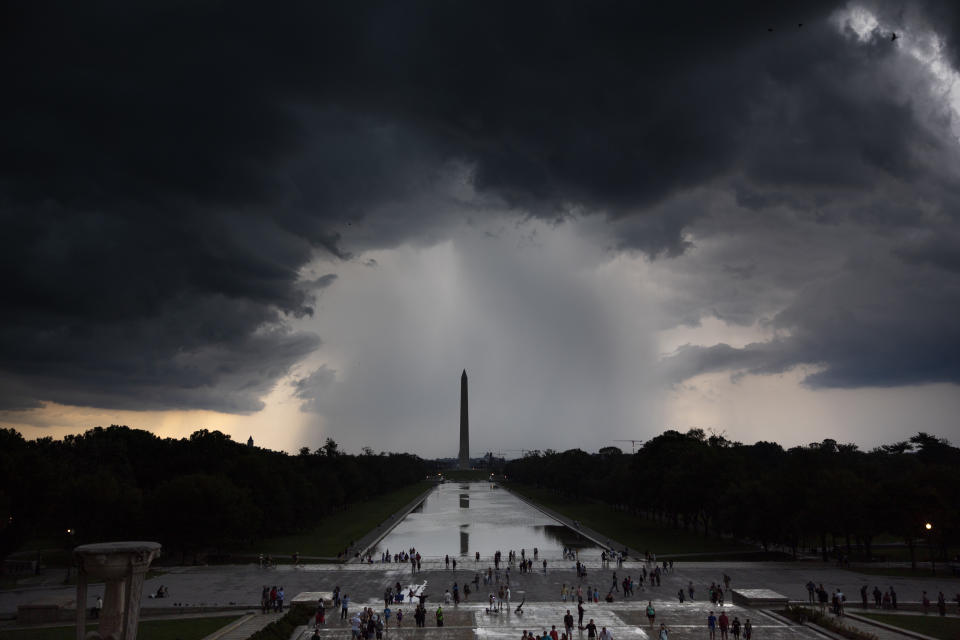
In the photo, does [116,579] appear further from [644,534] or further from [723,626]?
[644,534]

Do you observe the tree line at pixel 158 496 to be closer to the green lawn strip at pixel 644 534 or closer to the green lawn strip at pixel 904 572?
the green lawn strip at pixel 644 534

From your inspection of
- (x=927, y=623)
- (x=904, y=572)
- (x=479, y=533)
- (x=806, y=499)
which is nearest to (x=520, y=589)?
(x=927, y=623)

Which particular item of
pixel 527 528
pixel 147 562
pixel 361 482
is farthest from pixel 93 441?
pixel 147 562

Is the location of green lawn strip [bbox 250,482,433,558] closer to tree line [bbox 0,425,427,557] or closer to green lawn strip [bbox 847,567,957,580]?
tree line [bbox 0,425,427,557]

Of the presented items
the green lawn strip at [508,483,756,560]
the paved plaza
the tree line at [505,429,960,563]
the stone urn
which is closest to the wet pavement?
the paved plaza

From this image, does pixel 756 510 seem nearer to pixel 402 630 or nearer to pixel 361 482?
Result: pixel 402 630

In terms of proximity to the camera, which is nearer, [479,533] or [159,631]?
[159,631]
